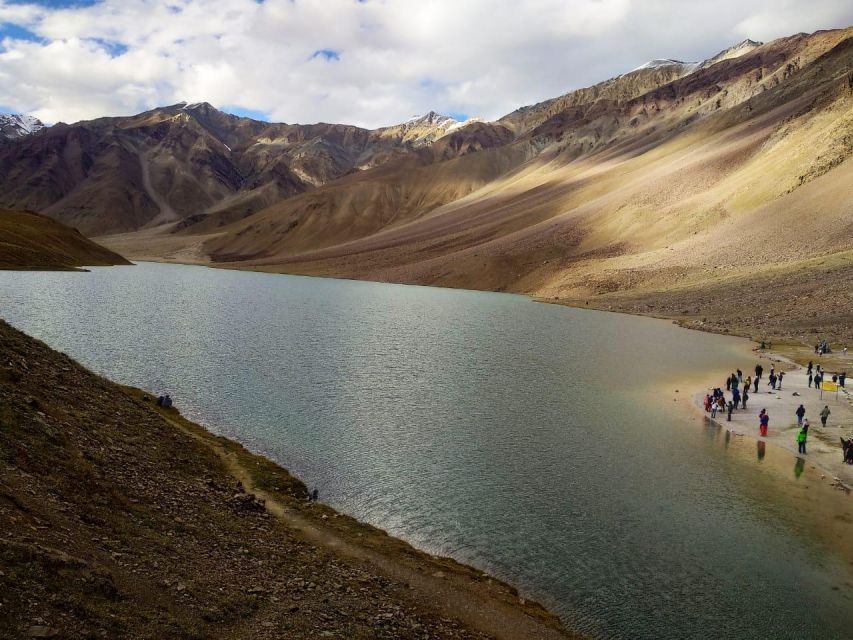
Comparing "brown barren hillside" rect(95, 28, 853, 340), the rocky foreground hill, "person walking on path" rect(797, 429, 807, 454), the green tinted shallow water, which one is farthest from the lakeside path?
"brown barren hillside" rect(95, 28, 853, 340)

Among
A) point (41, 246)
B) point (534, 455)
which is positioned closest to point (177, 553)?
point (534, 455)

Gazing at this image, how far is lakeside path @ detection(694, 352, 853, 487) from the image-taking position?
29094mm

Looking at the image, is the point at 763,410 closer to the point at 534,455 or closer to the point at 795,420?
the point at 795,420

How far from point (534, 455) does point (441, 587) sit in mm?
12236

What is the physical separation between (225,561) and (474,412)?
69.3 feet

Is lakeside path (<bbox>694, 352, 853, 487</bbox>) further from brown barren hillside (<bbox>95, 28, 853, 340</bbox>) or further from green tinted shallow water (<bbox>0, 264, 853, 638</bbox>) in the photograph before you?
brown barren hillside (<bbox>95, 28, 853, 340</bbox>)

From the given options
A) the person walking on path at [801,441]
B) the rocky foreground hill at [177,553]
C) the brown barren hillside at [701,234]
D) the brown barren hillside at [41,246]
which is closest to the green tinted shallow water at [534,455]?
the person walking on path at [801,441]

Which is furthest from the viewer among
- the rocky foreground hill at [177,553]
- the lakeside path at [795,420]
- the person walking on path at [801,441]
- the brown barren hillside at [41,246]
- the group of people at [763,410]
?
the brown barren hillside at [41,246]

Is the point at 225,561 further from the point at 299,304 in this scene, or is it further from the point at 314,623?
the point at 299,304

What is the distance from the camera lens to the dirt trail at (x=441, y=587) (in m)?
15.1

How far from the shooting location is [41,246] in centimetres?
12712

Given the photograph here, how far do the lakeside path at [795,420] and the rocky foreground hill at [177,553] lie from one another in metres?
20.3

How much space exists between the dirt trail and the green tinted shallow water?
5.26ft

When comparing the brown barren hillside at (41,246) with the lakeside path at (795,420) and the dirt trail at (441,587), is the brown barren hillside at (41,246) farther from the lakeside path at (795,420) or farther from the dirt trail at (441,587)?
the lakeside path at (795,420)
